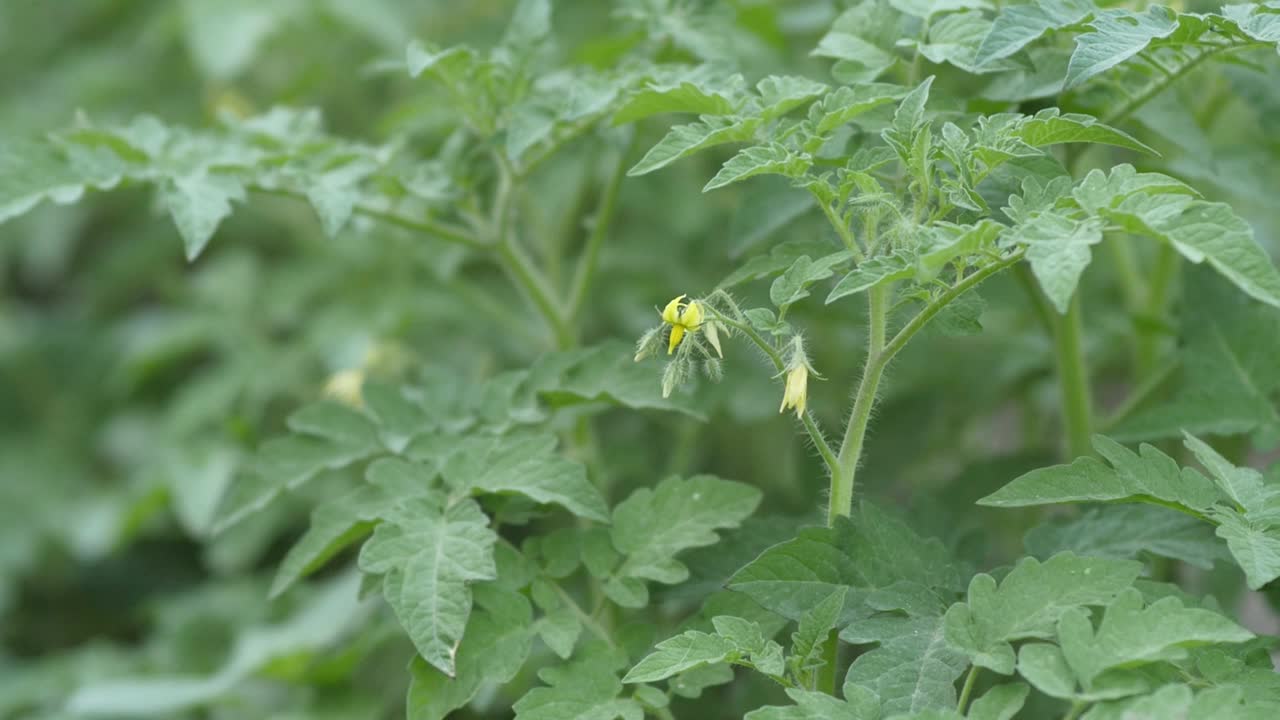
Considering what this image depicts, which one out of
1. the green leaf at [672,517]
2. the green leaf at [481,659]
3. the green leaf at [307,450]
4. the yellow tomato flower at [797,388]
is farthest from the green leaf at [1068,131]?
the green leaf at [307,450]

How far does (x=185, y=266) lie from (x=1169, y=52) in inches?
124

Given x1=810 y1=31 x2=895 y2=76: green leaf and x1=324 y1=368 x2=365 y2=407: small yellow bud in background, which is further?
x1=324 y1=368 x2=365 y2=407: small yellow bud in background

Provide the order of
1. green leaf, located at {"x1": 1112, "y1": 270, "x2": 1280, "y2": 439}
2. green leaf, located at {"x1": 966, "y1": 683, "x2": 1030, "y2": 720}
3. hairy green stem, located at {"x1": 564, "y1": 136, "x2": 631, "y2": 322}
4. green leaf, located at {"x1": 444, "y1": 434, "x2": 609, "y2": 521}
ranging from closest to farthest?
green leaf, located at {"x1": 966, "y1": 683, "x2": 1030, "y2": 720}
green leaf, located at {"x1": 444, "y1": 434, "x2": 609, "y2": 521}
green leaf, located at {"x1": 1112, "y1": 270, "x2": 1280, "y2": 439}
hairy green stem, located at {"x1": 564, "y1": 136, "x2": 631, "y2": 322}

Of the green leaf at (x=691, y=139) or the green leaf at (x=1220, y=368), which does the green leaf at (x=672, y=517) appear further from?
the green leaf at (x=1220, y=368)

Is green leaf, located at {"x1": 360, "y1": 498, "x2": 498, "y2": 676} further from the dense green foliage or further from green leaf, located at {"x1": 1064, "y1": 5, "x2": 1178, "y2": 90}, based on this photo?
green leaf, located at {"x1": 1064, "y1": 5, "x2": 1178, "y2": 90}

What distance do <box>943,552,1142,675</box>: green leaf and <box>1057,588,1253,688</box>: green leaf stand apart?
45 mm

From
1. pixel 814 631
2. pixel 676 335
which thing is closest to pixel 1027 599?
pixel 814 631

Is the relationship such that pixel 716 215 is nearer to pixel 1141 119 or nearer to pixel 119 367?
pixel 1141 119

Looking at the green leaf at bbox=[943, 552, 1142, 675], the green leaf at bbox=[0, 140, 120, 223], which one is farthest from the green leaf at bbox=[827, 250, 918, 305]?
the green leaf at bbox=[0, 140, 120, 223]

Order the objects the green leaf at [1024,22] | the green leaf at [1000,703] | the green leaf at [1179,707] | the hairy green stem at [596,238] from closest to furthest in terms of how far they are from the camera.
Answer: the green leaf at [1179,707] < the green leaf at [1000,703] < the green leaf at [1024,22] < the hairy green stem at [596,238]

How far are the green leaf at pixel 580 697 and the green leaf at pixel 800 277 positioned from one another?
0.47m

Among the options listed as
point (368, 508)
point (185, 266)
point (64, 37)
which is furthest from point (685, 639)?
point (64, 37)

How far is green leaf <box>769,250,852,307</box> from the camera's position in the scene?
1.33 m

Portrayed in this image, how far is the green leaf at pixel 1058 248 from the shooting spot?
111 centimetres
